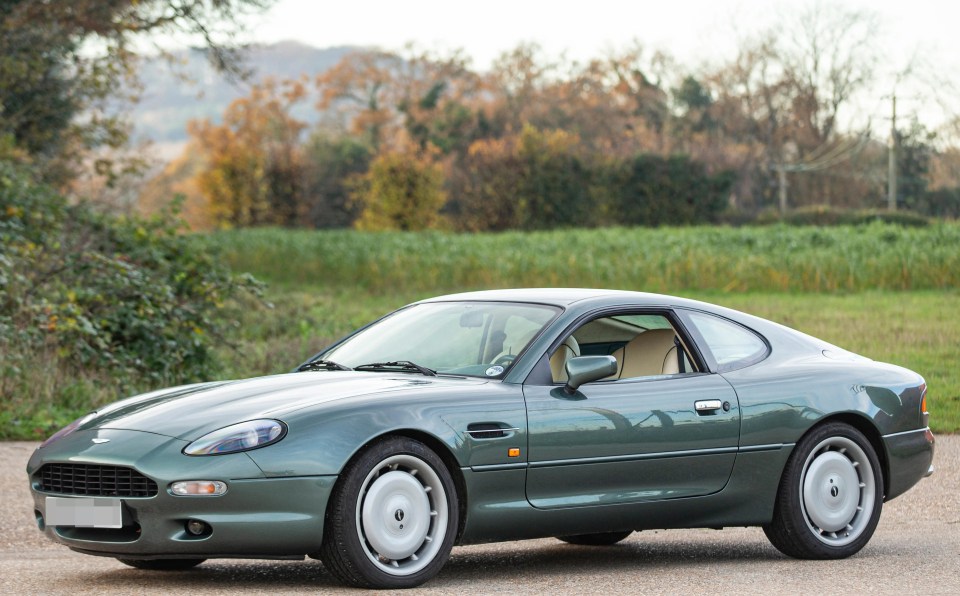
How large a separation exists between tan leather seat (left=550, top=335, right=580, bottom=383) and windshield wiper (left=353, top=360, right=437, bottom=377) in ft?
1.99

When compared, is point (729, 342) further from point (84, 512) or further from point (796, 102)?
point (796, 102)

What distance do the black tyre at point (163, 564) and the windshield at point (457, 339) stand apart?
4.22ft

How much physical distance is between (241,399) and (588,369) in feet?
5.39

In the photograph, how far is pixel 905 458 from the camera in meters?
7.79

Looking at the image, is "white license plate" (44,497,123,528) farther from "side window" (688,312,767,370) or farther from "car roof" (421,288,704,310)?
"side window" (688,312,767,370)

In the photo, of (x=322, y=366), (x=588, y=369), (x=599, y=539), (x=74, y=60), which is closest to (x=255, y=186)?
(x=74, y=60)

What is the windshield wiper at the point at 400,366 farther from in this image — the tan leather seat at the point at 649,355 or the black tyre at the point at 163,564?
the black tyre at the point at 163,564

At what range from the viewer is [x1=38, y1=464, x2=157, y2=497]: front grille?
5.96 metres

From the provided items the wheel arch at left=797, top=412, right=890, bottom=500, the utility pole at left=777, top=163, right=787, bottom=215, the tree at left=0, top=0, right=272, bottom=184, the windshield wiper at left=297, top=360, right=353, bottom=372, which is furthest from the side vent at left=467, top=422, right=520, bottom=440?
the utility pole at left=777, top=163, right=787, bottom=215

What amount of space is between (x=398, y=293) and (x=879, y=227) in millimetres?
13769

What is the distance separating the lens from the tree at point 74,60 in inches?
893

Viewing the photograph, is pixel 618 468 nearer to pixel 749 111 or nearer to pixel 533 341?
pixel 533 341

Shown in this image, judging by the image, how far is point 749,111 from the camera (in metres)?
82.8

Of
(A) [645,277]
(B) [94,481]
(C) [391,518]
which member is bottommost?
(A) [645,277]
